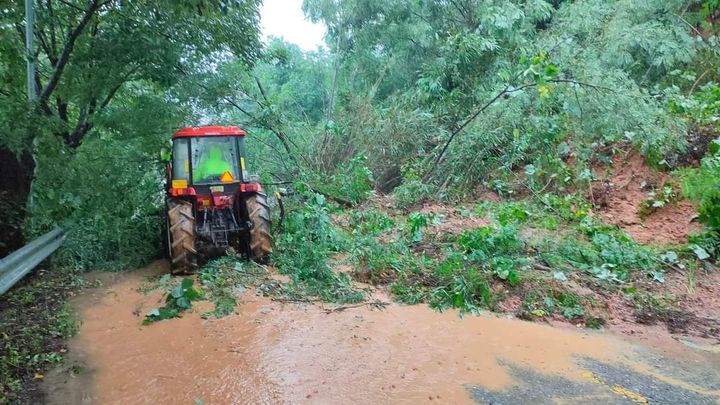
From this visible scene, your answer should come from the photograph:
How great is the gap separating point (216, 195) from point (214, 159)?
50cm

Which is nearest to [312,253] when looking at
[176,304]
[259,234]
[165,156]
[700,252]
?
[259,234]

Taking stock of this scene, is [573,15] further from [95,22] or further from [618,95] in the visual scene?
[95,22]

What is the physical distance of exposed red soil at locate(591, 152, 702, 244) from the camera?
7582 millimetres

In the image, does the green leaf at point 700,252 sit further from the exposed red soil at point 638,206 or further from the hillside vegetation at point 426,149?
the exposed red soil at point 638,206

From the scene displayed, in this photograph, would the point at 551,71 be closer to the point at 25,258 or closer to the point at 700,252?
the point at 700,252

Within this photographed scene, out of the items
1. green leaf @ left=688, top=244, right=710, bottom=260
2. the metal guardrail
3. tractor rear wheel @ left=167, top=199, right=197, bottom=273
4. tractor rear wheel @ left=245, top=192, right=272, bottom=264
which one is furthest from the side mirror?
green leaf @ left=688, top=244, right=710, bottom=260

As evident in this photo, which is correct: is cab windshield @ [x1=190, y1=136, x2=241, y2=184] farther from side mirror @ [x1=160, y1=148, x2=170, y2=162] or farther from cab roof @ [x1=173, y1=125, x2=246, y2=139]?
side mirror @ [x1=160, y1=148, x2=170, y2=162]

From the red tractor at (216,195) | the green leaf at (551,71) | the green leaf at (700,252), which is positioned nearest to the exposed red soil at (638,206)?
the green leaf at (700,252)

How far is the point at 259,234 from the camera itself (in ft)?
22.1

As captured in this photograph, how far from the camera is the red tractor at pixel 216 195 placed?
6.75 m

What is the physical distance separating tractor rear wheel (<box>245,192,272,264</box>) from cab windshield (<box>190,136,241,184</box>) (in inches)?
22.2

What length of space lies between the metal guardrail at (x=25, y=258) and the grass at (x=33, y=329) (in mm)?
379

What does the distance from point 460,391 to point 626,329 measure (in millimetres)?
2500

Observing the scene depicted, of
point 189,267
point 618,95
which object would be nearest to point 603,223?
point 618,95
